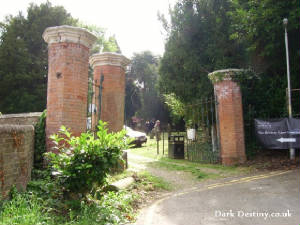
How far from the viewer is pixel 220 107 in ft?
27.4

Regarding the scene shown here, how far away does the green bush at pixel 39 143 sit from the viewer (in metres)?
5.10

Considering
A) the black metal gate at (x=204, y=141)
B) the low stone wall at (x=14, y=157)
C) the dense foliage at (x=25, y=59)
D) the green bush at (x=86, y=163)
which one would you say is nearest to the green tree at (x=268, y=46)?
the black metal gate at (x=204, y=141)

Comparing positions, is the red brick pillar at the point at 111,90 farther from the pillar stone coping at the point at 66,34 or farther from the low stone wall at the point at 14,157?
the low stone wall at the point at 14,157

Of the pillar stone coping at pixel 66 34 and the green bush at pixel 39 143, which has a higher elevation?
the pillar stone coping at pixel 66 34

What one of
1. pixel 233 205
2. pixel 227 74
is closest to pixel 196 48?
pixel 227 74

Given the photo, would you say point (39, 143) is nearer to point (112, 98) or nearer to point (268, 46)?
point (112, 98)

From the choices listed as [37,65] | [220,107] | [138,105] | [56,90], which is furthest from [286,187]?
[138,105]

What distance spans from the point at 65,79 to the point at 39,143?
1.56 metres

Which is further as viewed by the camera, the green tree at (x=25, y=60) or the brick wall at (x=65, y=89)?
the green tree at (x=25, y=60)

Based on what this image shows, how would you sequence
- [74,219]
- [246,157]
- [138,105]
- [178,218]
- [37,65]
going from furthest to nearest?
[138,105]
[37,65]
[246,157]
[178,218]
[74,219]

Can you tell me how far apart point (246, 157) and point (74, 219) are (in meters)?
6.78

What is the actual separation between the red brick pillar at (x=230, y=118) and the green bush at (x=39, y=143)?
584 cm

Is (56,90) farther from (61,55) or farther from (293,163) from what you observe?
(293,163)

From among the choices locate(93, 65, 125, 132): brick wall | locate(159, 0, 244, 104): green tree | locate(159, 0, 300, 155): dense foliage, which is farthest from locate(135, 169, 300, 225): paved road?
locate(159, 0, 244, 104): green tree
